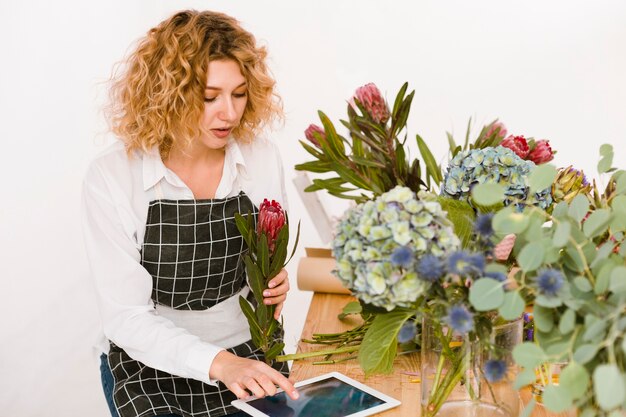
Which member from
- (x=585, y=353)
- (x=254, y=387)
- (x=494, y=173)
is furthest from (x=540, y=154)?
(x=254, y=387)

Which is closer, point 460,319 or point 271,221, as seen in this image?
point 460,319

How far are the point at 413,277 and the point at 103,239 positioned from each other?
3.52 feet

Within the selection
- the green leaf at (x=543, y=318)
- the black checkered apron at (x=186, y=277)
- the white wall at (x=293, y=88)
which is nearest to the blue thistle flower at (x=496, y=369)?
the green leaf at (x=543, y=318)

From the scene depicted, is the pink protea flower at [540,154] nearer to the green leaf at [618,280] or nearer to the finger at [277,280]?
the green leaf at [618,280]

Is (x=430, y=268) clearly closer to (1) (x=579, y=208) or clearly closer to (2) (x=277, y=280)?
(1) (x=579, y=208)

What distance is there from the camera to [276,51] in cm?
341

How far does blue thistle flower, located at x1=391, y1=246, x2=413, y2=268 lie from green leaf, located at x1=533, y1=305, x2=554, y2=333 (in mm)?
169

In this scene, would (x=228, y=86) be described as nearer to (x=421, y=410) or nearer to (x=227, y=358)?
(x=227, y=358)

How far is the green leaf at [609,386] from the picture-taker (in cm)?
69

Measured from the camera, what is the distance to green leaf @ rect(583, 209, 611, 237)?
0.85m

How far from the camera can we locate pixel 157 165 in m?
1.83

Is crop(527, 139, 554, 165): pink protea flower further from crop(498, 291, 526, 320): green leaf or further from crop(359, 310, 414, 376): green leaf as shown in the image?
crop(498, 291, 526, 320): green leaf

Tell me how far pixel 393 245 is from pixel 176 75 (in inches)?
42.8

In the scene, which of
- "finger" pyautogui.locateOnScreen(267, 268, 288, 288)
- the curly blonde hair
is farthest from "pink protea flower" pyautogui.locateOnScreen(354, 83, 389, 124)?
the curly blonde hair
